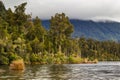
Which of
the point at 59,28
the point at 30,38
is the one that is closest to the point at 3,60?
the point at 30,38

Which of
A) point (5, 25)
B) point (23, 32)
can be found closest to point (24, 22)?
point (23, 32)

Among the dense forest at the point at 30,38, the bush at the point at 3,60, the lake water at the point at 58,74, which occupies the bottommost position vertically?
the lake water at the point at 58,74

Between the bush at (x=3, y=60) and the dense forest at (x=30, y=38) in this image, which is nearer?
the bush at (x=3, y=60)

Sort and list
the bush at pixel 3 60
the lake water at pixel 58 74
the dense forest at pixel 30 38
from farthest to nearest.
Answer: the dense forest at pixel 30 38 < the bush at pixel 3 60 < the lake water at pixel 58 74

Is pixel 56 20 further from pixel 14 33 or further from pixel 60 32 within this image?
pixel 14 33

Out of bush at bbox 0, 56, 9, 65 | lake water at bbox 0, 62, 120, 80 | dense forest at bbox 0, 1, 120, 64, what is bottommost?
lake water at bbox 0, 62, 120, 80

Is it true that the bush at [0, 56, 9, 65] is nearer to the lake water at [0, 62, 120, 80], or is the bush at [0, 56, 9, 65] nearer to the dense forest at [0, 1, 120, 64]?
the dense forest at [0, 1, 120, 64]

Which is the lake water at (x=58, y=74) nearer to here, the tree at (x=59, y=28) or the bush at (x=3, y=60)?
the bush at (x=3, y=60)

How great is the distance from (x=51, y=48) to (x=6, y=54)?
188 ft

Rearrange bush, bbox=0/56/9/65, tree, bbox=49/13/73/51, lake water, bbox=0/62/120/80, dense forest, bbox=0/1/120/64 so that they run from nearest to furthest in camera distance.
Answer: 1. lake water, bbox=0/62/120/80
2. bush, bbox=0/56/9/65
3. dense forest, bbox=0/1/120/64
4. tree, bbox=49/13/73/51

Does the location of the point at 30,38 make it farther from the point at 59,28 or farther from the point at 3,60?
the point at 3,60

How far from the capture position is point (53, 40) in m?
178

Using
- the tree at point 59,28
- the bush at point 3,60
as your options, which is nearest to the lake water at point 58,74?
the bush at point 3,60

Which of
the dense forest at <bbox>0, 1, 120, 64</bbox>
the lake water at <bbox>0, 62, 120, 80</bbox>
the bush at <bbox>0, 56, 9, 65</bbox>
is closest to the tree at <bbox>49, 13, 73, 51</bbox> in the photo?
the dense forest at <bbox>0, 1, 120, 64</bbox>
